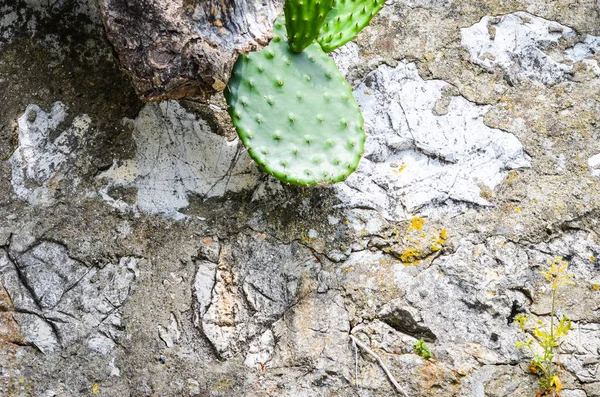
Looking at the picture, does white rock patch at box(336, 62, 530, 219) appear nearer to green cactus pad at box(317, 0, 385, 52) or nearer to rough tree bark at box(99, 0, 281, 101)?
green cactus pad at box(317, 0, 385, 52)

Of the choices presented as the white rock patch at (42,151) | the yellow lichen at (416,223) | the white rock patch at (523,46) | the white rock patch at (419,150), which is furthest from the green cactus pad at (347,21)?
the white rock patch at (42,151)

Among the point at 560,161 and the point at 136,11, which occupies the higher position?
the point at 136,11

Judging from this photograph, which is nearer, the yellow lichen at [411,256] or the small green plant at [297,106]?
the small green plant at [297,106]

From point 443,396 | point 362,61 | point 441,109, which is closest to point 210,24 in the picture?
point 362,61

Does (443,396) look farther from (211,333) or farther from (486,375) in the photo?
(211,333)

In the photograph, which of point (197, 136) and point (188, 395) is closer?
point (188, 395)

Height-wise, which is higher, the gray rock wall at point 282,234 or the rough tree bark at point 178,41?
the rough tree bark at point 178,41

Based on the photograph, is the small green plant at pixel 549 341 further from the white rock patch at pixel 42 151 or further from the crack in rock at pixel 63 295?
the white rock patch at pixel 42 151
